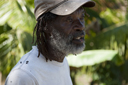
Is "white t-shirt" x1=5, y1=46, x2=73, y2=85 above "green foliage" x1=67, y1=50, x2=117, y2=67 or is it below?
above

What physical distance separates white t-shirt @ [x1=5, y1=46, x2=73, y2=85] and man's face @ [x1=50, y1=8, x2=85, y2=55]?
7.2 inches

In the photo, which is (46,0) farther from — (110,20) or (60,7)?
(110,20)

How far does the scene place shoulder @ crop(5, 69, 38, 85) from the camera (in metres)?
1.64

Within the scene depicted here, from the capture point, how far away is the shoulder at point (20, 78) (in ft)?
5.37

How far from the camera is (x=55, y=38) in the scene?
6.66ft

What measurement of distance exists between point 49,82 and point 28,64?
0.25 meters

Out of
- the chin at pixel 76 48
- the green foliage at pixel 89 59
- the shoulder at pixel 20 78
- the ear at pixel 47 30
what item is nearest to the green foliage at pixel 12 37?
the green foliage at pixel 89 59

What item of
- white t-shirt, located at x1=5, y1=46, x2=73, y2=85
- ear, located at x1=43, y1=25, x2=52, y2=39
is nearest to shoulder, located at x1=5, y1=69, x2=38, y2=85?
white t-shirt, located at x1=5, y1=46, x2=73, y2=85

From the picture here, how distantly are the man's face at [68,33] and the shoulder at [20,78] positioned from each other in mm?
459

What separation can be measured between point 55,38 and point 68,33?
0.45ft

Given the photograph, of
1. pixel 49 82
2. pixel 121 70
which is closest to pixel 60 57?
pixel 49 82

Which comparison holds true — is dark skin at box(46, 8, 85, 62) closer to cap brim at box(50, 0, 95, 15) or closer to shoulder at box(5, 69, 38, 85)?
cap brim at box(50, 0, 95, 15)

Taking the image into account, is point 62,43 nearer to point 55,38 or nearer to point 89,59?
point 55,38

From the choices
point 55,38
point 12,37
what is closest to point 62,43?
point 55,38
